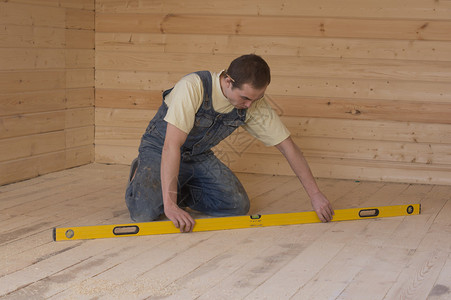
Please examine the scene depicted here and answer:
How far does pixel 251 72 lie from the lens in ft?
8.75

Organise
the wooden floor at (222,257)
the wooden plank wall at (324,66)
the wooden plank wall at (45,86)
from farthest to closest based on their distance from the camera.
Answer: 1. the wooden plank wall at (324,66)
2. the wooden plank wall at (45,86)
3. the wooden floor at (222,257)

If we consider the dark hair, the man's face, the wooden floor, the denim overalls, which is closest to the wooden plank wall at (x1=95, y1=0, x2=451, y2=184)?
the wooden floor

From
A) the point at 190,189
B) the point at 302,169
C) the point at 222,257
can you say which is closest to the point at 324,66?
the point at 302,169

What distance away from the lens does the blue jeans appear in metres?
3.09

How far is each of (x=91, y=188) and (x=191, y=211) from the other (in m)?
0.80

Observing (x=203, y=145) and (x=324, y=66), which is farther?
(x=324, y=66)

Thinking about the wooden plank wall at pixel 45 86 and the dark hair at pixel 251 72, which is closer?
the dark hair at pixel 251 72

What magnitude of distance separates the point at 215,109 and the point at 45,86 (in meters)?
1.68

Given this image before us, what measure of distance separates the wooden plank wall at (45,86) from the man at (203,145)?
1078 mm

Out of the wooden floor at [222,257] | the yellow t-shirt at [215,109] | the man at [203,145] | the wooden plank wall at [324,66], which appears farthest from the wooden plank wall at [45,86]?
the yellow t-shirt at [215,109]

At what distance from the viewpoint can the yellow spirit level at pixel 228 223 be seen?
2758 mm

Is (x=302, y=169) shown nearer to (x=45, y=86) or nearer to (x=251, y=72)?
(x=251, y=72)

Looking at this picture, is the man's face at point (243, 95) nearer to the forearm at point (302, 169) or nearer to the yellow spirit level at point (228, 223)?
the forearm at point (302, 169)

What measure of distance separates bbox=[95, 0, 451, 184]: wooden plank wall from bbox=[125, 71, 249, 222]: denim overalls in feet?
4.21
